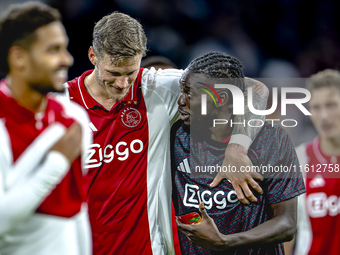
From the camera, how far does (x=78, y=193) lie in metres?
1.13

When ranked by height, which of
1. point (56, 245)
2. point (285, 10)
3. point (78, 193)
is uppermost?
point (285, 10)

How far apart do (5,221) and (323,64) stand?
5189mm

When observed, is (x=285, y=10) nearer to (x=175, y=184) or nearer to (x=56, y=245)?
(x=175, y=184)

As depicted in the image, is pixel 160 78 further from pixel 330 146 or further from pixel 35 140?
pixel 330 146

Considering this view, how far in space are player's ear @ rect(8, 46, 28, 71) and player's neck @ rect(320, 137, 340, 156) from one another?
2.12 m

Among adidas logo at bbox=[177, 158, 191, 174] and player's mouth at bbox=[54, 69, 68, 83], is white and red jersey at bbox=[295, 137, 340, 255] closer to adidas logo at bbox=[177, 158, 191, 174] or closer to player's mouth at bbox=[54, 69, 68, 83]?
adidas logo at bbox=[177, 158, 191, 174]

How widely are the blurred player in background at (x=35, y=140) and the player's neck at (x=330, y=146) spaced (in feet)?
6.38

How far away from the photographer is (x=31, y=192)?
0.98m

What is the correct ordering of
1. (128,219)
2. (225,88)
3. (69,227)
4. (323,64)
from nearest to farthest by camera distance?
1. (69,227)
2. (225,88)
3. (128,219)
4. (323,64)

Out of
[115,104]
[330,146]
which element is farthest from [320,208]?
[115,104]

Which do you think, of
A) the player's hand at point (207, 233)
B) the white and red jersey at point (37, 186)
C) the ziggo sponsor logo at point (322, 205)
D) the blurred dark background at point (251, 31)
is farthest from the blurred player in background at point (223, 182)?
the blurred dark background at point (251, 31)

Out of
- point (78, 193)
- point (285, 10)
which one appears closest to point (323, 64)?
point (285, 10)

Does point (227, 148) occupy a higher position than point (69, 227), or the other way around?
point (227, 148)

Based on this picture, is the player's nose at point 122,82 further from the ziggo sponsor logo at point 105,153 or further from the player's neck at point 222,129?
the player's neck at point 222,129
